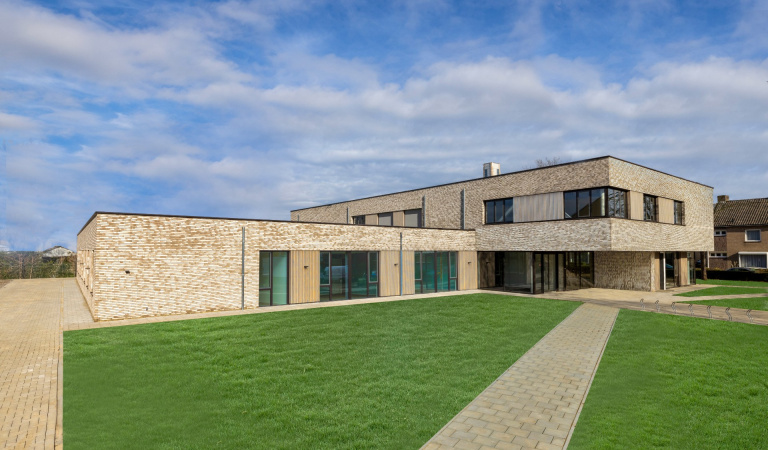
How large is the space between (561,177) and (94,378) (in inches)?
811

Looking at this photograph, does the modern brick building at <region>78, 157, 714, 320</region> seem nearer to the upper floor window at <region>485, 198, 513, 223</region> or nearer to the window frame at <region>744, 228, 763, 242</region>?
the upper floor window at <region>485, 198, 513, 223</region>

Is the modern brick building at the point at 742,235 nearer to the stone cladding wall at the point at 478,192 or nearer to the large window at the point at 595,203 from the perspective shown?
the large window at the point at 595,203

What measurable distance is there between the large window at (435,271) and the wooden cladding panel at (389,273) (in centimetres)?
126

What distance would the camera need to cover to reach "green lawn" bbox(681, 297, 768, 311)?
709 inches

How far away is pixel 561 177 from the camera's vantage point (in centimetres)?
2177

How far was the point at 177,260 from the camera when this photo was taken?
15.8m

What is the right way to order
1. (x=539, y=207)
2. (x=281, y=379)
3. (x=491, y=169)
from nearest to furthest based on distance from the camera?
(x=281, y=379)
(x=539, y=207)
(x=491, y=169)

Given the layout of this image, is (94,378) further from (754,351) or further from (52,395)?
(754,351)

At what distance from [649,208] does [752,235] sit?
79.0 feet

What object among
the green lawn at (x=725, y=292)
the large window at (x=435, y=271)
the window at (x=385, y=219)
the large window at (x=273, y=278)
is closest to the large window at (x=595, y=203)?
the green lawn at (x=725, y=292)

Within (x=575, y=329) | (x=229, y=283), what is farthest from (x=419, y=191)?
(x=575, y=329)

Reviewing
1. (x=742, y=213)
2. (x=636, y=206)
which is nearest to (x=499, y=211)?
(x=636, y=206)

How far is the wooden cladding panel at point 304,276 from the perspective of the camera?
61.4ft

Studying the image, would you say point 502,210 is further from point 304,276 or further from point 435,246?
point 304,276
